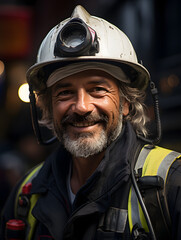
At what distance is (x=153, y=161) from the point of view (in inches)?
84.8

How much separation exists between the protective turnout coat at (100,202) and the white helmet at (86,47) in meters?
0.47

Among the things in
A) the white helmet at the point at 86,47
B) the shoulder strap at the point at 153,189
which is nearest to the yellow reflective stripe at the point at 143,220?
the shoulder strap at the point at 153,189

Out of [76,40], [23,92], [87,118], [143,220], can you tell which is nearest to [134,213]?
[143,220]

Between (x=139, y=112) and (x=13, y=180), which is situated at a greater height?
(x=139, y=112)

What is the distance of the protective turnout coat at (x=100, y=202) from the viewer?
2.01m

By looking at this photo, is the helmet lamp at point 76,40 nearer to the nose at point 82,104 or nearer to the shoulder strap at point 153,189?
the nose at point 82,104

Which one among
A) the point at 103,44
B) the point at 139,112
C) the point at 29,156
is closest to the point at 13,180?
the point at 29,156

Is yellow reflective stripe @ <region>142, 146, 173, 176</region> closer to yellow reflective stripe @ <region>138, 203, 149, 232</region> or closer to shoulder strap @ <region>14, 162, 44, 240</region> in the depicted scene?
yellow reflective stripe @ <region>138, 203, 149, 232</region>

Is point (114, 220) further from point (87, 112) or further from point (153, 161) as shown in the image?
point (87, 112)

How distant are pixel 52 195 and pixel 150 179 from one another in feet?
2.53

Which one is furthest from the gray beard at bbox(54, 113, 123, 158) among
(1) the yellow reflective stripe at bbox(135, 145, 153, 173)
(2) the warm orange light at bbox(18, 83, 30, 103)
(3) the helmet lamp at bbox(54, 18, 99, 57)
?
(2) the warm orange light at bbox(18, 83, 30, 103)

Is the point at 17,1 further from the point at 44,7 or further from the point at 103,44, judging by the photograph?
the point at 103,44

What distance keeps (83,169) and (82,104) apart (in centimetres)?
52

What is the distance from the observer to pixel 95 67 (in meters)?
2.44
